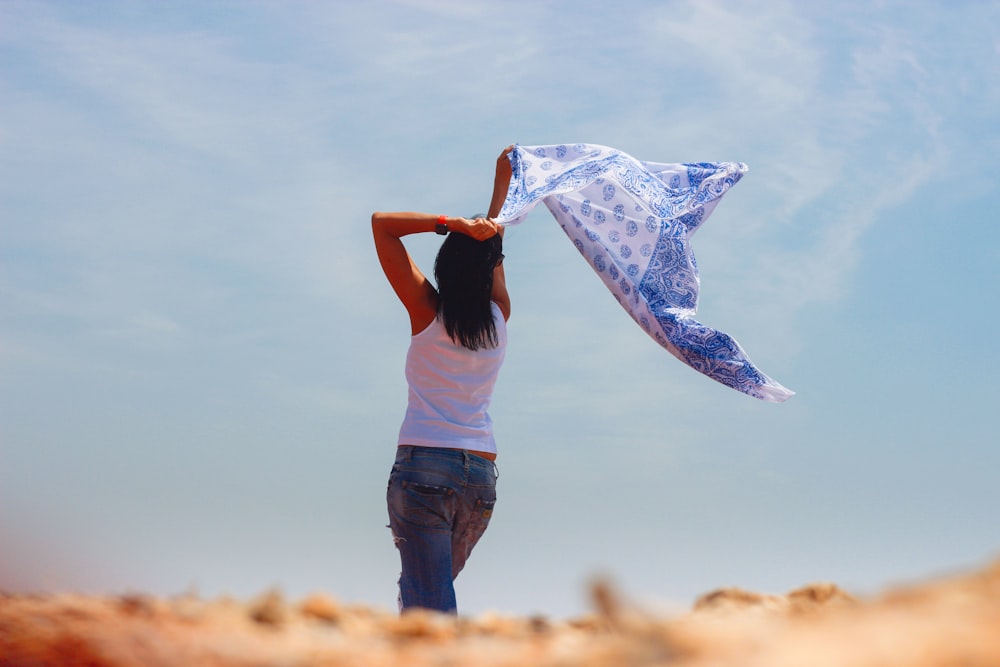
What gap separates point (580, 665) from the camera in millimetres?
1688

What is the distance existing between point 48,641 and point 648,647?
1.53m

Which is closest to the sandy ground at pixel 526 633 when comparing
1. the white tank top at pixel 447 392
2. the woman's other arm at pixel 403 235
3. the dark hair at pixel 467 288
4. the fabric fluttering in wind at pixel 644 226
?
the white tank top at pixel 447 392

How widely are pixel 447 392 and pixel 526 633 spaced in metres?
1.99

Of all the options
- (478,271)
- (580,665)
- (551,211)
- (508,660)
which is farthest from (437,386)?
(580,665)

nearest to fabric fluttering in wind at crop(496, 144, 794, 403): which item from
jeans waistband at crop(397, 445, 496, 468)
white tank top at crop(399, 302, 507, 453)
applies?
white tank top at crop(399, 302, 507, 453)

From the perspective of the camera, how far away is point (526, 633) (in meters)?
2.42

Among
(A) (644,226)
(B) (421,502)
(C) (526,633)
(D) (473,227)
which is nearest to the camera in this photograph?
(C) (526,633)

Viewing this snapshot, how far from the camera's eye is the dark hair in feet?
14.2

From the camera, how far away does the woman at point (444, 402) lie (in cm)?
415

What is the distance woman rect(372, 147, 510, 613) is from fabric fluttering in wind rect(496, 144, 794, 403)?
2.65 ft

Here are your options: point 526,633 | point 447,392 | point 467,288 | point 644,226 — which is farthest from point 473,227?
point 526,633

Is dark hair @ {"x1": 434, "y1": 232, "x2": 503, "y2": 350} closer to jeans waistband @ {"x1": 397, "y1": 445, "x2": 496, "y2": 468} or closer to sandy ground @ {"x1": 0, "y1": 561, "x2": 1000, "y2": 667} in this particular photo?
jeans waistband @ {"x1": 397, "y1": 445, "x2": 496, "y2": 468}

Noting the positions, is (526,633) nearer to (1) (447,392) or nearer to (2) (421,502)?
(2) (421,502)

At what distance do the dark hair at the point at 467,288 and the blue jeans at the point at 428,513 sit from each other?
0.56m
